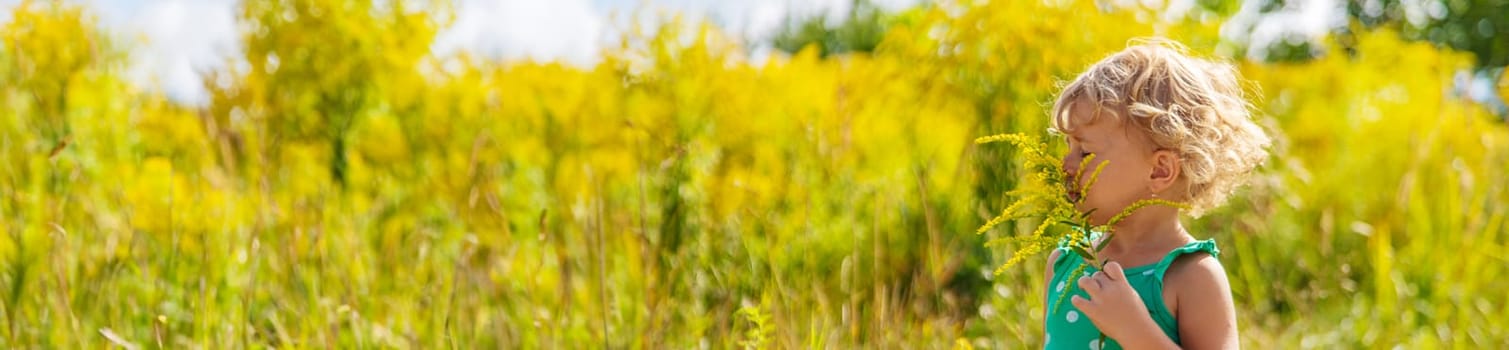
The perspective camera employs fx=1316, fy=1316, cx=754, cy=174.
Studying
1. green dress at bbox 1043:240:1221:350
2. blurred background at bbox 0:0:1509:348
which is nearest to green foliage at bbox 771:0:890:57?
blurred background at bbox 0:0:1509:348

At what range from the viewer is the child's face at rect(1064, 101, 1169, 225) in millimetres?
1625

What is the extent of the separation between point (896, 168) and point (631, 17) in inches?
42.8

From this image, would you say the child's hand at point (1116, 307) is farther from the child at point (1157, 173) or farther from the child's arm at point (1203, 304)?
the child's arm at point (1203, 304)

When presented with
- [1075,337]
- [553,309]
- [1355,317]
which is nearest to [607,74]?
[553,309]

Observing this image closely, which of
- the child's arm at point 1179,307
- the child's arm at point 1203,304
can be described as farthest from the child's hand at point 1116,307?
the child's arm at point 1203,304

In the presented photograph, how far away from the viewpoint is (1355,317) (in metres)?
3.93

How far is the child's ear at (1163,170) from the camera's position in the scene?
5.33 feet

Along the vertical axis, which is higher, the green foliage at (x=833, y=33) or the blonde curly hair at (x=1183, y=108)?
the green foliage at (x=833, y=33)

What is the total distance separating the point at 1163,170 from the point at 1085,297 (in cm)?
19

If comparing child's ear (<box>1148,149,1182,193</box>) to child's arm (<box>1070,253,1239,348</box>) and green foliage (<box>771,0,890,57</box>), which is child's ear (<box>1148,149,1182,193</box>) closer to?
child's arm (<box>1070,253,1239,348</box>)

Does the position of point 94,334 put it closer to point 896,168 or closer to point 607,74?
point 607,74

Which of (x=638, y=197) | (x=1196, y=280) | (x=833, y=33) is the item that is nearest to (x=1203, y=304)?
(x=1196, y=280)

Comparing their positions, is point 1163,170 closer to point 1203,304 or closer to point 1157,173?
point 1157,173

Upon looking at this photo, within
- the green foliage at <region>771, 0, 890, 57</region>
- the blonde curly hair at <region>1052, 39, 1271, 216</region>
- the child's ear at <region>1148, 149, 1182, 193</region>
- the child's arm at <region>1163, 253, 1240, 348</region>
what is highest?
the green foliage at <region>771, 0, 890, 57</region>
